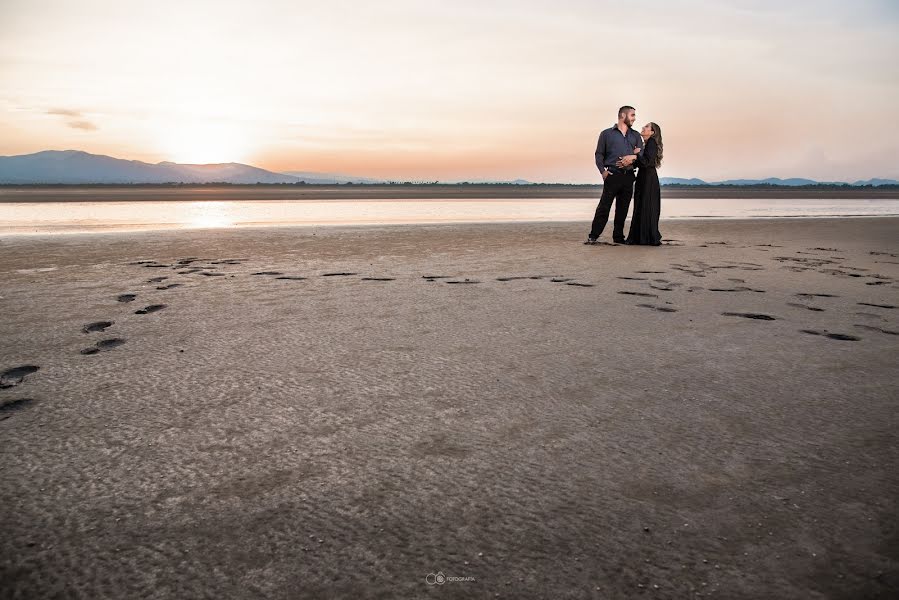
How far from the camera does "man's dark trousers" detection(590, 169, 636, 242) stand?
953 centimetres

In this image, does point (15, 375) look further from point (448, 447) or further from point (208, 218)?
point (208, 218)

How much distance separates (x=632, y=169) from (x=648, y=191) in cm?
70

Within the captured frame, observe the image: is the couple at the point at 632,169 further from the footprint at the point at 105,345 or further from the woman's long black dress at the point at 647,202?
the footprint at the point at 105,345

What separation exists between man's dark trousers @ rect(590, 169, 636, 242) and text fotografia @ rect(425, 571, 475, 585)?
8563mm

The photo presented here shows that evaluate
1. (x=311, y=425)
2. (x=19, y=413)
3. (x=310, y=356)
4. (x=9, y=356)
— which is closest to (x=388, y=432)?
(x=311, y=425)

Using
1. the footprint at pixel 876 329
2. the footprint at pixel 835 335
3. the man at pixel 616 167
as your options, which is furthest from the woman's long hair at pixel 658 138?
the footprint at pixel 835 335

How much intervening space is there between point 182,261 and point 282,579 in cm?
643

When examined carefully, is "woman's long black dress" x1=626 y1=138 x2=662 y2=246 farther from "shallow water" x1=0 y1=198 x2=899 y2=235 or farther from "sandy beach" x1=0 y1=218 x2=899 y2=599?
"shallow water" x1=0 y1=198 x2=899 y2=235

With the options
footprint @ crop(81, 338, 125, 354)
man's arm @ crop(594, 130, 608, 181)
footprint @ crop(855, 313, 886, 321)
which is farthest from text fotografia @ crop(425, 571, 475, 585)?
man's arm @ crop(594, 130, 608, 181)

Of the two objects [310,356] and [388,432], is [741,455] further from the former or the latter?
[310,356]

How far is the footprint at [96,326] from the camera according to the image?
364cm

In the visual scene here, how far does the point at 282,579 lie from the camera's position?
4.38ft

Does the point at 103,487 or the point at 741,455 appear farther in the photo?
the point at 741,455

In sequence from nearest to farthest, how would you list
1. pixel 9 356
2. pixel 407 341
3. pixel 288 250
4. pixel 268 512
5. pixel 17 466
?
pixel 268 512
pixel 17 466
pixel 9 356
pixel 407 341
pixel 288 250
